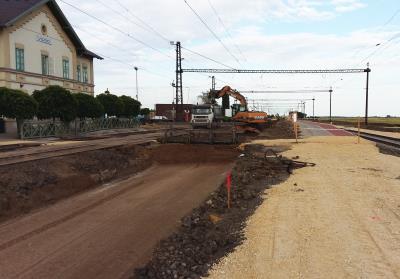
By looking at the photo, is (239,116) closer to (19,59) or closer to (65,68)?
(65,68)

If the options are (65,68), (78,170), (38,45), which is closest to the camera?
(78,170)

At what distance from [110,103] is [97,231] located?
4567 centimetres

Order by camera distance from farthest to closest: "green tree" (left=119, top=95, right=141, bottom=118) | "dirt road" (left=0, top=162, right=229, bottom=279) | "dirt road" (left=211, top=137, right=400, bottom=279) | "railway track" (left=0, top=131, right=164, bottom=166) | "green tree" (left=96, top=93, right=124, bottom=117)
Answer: "green tree" (left=119, top=95, right=141, bottom=118) < "green tree" (left=96, top=93, right=124, bottom=117) < "railway track" (left=0, top=131, right=164, bottom=166) < "dirt road" (left=0, top=162, right=229, bottom=279) < "dirt road" (left=211, top=137, right=400, bottom=279)

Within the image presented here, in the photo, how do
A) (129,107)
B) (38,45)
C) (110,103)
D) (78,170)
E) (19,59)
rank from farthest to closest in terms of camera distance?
(129,107) < (110,103) < (38,45) < (19,59) < (78,170)

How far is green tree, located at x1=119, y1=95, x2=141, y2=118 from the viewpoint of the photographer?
59747 mm

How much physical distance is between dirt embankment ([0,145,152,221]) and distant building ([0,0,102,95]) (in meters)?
23.0

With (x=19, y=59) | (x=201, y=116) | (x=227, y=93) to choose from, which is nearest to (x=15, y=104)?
(x=19, y=59)

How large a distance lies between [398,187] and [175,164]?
1195cm

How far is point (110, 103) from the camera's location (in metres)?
54.7

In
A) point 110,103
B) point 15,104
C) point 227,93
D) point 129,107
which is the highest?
point 227,93

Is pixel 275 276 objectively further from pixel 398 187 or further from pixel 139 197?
pixel 398 187

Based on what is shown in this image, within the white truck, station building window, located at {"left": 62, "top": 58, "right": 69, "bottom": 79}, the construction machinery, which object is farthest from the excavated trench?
station building window, located at {"left": 62, "top": 58, "right": 69, "bottom": 79}

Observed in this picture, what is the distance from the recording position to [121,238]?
9695mm

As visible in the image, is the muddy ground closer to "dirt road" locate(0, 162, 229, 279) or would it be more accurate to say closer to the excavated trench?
the excavated trench
